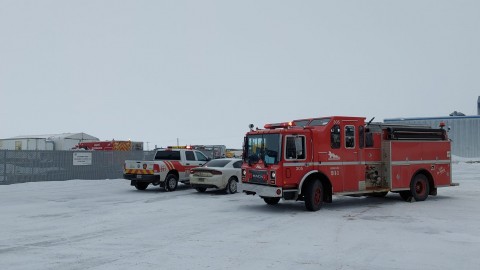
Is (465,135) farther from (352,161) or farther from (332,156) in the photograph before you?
(332,156)

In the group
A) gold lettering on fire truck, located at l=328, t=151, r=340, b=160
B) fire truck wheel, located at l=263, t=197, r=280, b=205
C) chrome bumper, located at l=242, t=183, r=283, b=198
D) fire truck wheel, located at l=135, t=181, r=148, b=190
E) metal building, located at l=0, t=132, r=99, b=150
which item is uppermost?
metal building, located at l=0, t=132, r=99, b=150

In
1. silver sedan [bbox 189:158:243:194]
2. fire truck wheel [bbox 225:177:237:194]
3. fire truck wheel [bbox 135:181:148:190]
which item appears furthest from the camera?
fire truck wheel [bbox 135:181:148:190]

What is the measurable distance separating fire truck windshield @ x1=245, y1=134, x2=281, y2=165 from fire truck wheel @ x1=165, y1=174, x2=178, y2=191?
6965 mm

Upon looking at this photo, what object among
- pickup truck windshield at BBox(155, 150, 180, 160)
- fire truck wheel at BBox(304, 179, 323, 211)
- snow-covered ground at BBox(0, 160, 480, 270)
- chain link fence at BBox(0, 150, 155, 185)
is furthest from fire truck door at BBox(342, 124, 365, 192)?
chain link fence at BBox(0, 150, 155, 185)

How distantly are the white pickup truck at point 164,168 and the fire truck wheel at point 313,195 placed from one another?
8.43m

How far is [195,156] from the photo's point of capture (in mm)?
21703

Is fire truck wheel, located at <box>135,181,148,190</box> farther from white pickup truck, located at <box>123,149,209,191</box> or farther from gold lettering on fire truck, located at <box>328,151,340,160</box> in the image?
gold lettering on fire truck, located at <box>328,151,340,160</box>

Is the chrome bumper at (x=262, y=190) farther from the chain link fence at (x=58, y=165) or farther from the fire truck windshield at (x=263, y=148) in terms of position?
the chain link fence at (x=58, y=165)

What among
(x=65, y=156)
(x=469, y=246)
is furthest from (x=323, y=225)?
(x=65, y=156)

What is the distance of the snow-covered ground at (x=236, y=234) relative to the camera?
7.44m

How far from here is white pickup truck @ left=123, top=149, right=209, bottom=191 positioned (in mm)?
19797

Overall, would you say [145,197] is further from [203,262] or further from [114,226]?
[203,262]

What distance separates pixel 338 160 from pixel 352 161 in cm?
64

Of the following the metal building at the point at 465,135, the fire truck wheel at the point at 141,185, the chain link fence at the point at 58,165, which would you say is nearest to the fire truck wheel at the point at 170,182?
the fire truck wheel at the point at 141,185
